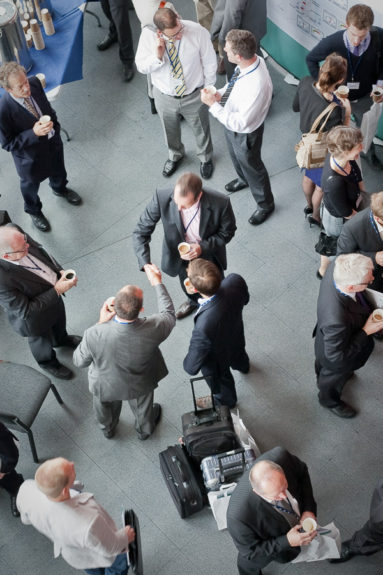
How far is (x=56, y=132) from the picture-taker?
18.1 ft

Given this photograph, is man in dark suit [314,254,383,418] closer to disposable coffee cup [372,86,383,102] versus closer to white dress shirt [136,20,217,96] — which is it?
disposable coffee cup [372,86,383,102]

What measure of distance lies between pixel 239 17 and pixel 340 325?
3.25 meters

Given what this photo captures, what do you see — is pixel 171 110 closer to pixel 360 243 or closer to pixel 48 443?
pixel 360 243

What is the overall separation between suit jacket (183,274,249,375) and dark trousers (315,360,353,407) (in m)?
0.70

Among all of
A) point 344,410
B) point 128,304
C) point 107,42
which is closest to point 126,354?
point 128,304

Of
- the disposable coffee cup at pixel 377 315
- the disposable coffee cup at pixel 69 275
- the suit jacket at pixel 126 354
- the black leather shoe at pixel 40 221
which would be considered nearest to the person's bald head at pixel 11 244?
the disposable coffee cup at pixel 69 275

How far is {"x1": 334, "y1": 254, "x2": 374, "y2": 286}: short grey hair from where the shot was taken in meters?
3.77

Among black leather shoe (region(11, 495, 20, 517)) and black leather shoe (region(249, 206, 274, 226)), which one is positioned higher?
black leather shoe (region(249, 206, 274, 226))

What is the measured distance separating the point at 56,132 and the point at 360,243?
277cm

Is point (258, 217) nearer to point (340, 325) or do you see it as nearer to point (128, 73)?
point (340, 325)

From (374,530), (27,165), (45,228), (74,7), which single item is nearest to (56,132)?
(27,165)

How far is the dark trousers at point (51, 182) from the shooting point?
221 inches

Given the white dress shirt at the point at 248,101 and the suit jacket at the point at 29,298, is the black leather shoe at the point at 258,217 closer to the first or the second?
the white dress shirt at the point at 248,101

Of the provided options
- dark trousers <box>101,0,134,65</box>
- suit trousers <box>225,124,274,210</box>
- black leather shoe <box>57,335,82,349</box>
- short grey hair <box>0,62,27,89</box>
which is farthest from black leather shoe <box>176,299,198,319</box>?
dark trousers <box>101,0,134,65</box>
